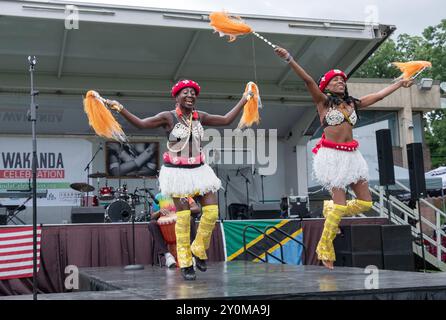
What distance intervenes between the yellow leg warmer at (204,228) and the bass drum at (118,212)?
15.3ft

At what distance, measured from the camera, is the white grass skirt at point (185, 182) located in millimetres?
5102

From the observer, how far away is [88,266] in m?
8.59

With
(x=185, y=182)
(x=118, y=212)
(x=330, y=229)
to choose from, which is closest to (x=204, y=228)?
(x=185, y=182)

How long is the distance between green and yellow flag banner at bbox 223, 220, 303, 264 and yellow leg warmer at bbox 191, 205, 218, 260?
3812mm

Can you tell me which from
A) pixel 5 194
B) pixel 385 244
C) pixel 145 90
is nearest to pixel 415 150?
pixel 385 244

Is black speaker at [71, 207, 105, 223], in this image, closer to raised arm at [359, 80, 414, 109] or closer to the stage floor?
the stage floor

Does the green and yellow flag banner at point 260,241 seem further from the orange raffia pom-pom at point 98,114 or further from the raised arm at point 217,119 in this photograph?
the orange raffia pom-pom at point 98,114

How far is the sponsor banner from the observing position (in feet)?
37.6

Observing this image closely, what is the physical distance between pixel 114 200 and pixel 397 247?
5.07 m

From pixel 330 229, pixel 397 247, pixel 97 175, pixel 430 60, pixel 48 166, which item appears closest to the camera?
pixel 330 229

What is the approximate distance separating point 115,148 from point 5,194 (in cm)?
247

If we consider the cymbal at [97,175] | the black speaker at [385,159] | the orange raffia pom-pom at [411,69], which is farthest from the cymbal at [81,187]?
the orange raffia pom-pom at [411,69]

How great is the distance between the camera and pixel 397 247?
8.45 metres

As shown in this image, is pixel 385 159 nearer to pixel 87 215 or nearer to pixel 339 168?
pixel 339 168
